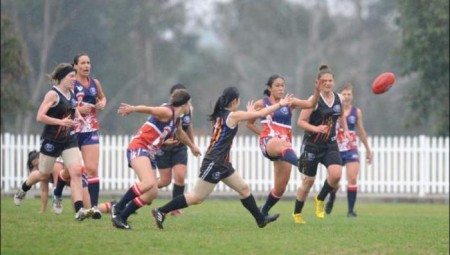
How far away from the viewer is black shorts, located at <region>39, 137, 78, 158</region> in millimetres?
16141

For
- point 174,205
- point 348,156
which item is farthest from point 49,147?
point 348,156

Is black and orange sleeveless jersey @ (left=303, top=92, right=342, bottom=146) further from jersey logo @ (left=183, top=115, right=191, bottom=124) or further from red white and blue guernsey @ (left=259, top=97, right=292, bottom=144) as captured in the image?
jersey logo @ (left=183, top=115, right=191, bottom=124)

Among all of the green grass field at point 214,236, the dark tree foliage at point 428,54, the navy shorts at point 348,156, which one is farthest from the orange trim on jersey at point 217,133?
the dark tree foliage at point 428,54

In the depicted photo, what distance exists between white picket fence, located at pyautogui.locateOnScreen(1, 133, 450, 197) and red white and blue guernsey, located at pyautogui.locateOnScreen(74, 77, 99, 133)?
14252 mm

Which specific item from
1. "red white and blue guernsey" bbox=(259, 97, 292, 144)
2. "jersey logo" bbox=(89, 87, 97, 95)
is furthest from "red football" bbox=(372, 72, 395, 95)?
"jersey logo" bbox=(89, 87, 97, 95)

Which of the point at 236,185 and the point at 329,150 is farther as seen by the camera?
the point at 329,150

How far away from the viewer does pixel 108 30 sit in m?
63.1

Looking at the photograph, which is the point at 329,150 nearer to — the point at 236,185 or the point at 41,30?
the point at 236,185

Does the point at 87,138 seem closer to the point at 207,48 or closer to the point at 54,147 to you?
the point at 54,147

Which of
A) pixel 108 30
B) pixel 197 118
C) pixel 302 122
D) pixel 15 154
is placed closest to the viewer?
pixel 302 122

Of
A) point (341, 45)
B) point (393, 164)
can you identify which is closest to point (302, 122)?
point (393, 164)

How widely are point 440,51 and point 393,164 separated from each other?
522cm

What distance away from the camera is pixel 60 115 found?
52.5ft

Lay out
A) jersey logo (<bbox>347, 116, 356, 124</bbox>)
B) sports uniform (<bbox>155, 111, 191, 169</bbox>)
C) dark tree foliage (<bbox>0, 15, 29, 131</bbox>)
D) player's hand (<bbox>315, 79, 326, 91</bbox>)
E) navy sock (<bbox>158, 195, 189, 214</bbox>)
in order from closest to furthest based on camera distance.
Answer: navy sock (<bbox>158, 195, 189, 214</bbox>), player's hand (<bbox>315, 79, 326, 91</bbox>), sports uniform (<bbox>155, 111, 191, 169</bbox>), jersey logo (<bbox>347, 116, 356, 124</bbox>), dark tree foliage (<bbox>0, 15, 29, 131</bbox>)
